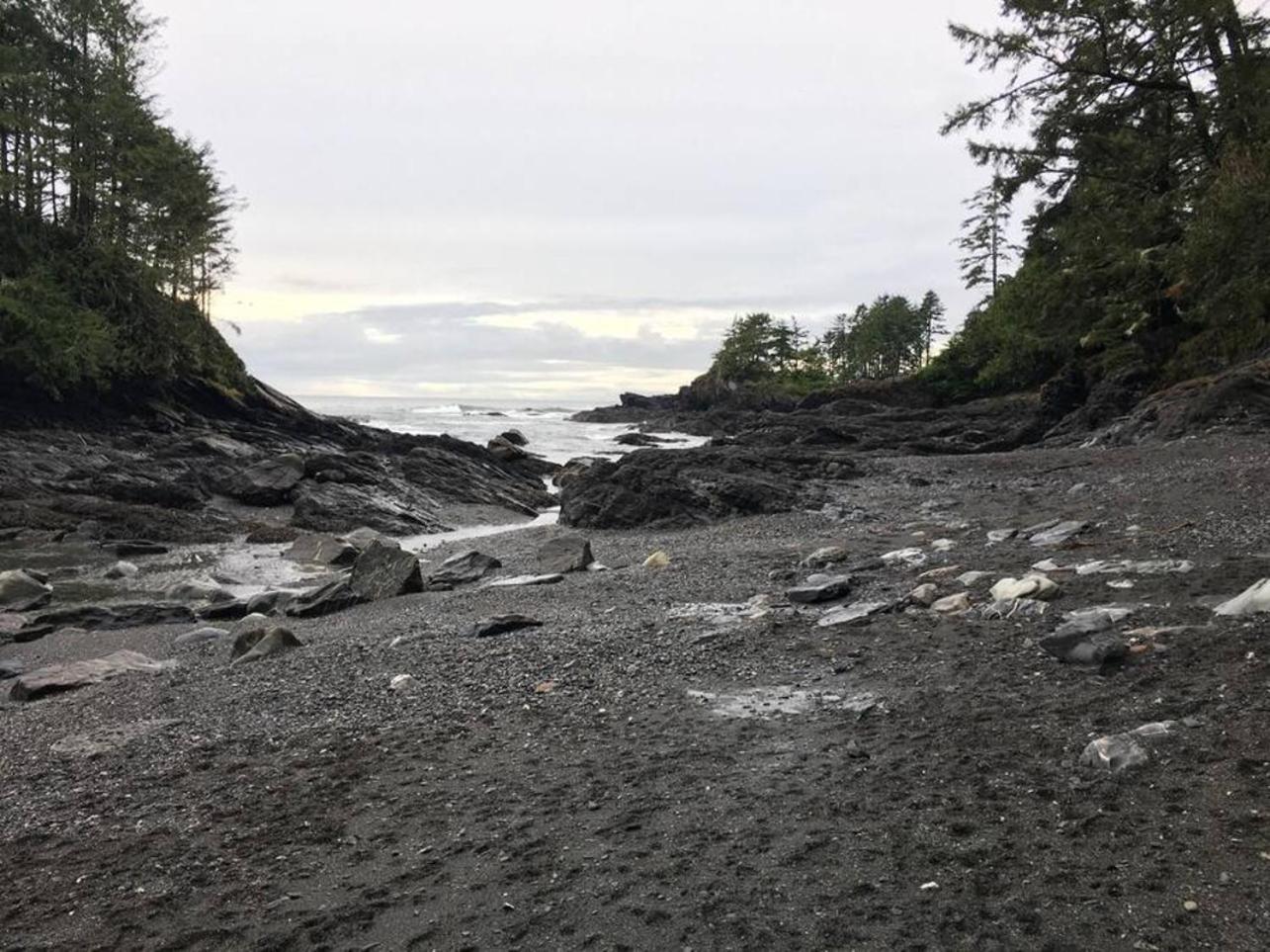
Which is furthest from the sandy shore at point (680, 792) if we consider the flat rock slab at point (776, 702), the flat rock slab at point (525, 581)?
the flat rock slab at point (525, 581)

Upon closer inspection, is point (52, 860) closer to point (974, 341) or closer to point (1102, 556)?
point (1102, 556)

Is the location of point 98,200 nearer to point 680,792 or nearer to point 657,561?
point 657,561

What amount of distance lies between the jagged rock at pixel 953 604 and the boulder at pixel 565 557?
215 inches

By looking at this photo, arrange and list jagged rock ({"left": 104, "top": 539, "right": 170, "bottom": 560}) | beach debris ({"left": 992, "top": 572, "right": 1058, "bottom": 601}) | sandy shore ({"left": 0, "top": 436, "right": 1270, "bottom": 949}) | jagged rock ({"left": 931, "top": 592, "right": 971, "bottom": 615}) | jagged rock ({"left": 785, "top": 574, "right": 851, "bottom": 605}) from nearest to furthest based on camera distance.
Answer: sandy shore ({"left": 0, "top": 436, "right": 1270, "bottom": 949}) → beach debris ({"left": 992, "top": 572, "right": 1058, "bottom": 601}) → jagged rock ({"left": 931, "top": 592, "right": 971, "bottom": 615}) → jagged rock ({"left": 785, "top": 574, "right": 851, "bottom": 605}) → jagged rock ({"left": 104, "top": 539, "right": 170, "bottom": 560})

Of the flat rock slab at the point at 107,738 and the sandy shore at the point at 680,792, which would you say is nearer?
the sandy shore at the point at 680,792

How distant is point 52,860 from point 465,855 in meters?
1.65

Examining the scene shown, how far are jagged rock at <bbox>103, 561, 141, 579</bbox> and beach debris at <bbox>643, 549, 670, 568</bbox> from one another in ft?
27.1

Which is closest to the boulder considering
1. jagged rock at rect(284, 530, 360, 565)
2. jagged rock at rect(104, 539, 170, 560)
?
jagged rock at rect(284, 530, 360, 565)

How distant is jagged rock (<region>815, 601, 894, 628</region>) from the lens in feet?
18.8

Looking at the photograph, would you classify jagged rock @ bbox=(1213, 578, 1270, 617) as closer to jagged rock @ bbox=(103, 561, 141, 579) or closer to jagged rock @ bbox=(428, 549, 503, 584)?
jagged rock @ bbox=(428, 549, 503, 584)

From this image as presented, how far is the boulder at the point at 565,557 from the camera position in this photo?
10680mm

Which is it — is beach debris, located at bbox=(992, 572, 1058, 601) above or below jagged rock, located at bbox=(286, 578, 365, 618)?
above

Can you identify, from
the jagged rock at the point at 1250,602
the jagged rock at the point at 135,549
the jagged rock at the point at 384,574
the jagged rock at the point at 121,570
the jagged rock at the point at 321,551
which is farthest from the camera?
the jagged rock at the point at 135,549

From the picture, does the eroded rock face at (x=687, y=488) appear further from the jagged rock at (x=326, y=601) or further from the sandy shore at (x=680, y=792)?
the sandy shore at (x=680, y=792)
